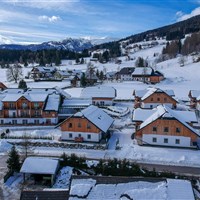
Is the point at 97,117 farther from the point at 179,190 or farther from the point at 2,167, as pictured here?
the point at 179,190

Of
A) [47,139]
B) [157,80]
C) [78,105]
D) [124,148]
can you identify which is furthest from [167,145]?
[157,80]

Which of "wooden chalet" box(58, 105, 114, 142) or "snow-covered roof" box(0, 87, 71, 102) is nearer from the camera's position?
"wooden chalet" box(58, 105, 114, 142)

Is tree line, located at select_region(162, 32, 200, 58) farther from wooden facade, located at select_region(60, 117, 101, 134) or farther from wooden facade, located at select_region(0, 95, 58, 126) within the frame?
wooden facade, located at select_region(60, 117, 101, 134)

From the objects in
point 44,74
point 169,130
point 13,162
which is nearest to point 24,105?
point 13,162

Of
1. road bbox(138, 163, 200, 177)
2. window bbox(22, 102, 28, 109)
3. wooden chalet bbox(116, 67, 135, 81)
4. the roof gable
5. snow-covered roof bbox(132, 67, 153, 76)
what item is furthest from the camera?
wooden chalet bbox(116, 67, 135, 81)

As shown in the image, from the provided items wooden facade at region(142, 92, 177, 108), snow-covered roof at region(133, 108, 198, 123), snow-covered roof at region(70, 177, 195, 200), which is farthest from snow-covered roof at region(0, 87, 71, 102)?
snow-covered roof at region(70, 177, 195, 200)

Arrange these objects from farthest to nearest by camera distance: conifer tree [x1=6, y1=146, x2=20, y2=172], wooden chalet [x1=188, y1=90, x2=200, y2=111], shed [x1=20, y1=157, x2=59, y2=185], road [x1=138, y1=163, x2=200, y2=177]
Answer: wooden chalet [x1=188, y1=90, x2=200, y2=111] < road [x1=138, y1=163, x2=200, y2=177] < conifer tree [x1=6, y1=146, x2=20, y2=172] < shed [x1=20, y1=157, x2=59, y2=185]

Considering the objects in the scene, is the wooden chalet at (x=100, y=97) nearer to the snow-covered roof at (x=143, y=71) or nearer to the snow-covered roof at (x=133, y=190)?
the snow-covered roof at (x=143, y=71)
